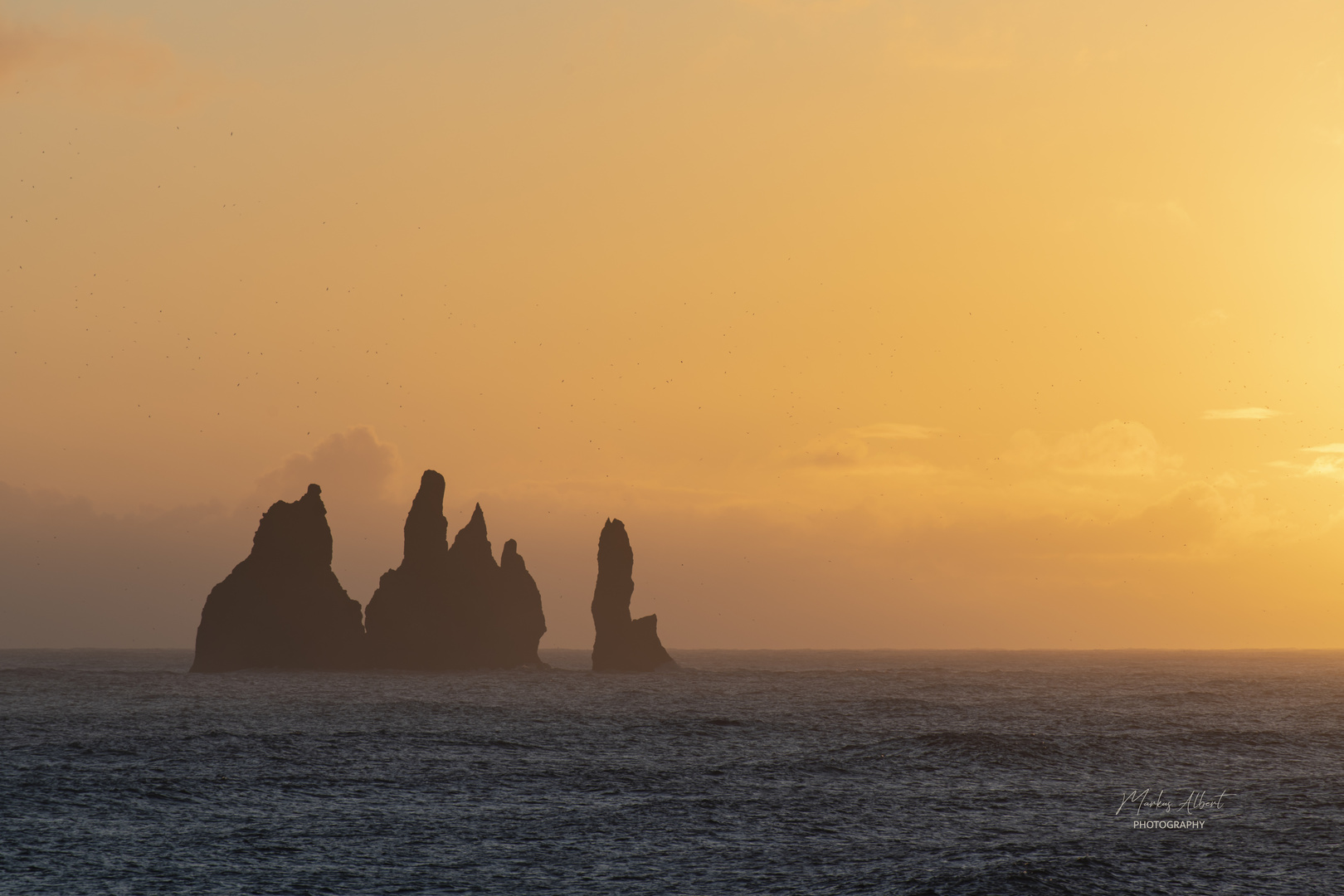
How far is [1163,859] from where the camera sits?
117 feet

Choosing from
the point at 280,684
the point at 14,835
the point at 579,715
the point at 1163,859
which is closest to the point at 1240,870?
the point at 1163,859

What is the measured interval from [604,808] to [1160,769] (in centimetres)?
2966

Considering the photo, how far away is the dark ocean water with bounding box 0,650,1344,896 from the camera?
33.6 m

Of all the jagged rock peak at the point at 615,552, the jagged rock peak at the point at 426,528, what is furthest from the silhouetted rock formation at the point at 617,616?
A: the jagged rock peak at the point at 426,528

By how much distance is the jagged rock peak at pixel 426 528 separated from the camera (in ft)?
513

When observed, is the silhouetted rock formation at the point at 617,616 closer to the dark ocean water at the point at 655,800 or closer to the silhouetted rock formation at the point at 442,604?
the silhouetted rock formation at the point at 442,604

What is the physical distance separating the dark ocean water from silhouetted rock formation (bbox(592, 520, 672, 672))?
70716 millimetres

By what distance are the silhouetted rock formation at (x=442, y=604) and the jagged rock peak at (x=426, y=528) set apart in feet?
0.36

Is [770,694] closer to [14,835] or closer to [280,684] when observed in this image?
[280,684]

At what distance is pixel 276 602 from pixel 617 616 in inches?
1839

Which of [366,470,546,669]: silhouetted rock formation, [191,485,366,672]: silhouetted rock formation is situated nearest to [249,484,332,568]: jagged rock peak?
[191,485,366,672]: silhouetted rock formation

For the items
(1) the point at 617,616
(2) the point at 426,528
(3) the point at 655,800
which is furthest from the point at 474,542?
(3) the point at 655,800

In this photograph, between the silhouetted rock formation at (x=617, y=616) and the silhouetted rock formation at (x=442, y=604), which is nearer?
the silhouetted rock formation at (x=442, y=604)

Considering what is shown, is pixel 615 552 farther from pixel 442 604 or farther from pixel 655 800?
pixel 655 800
